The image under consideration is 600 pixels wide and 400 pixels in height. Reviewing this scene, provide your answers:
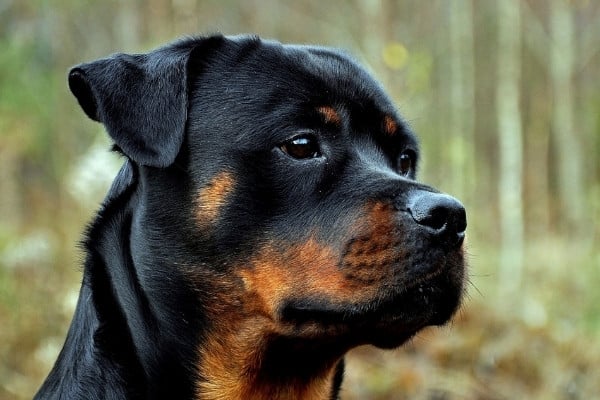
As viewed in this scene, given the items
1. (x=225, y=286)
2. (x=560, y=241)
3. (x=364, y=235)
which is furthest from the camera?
(x=560, y=241)

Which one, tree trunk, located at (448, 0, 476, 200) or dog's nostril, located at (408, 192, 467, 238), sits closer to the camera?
dog's nostril, located at (408, 192, 467, 238)

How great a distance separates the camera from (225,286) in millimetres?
3207

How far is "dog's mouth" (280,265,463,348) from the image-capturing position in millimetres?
3004

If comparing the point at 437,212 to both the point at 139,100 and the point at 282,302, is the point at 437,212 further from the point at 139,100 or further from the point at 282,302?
the point at 139,100

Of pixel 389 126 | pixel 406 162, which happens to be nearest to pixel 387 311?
pixel 389 126

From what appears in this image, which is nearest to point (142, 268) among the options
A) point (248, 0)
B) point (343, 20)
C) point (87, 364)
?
point (87, 364)

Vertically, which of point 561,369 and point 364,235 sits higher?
point 364,235

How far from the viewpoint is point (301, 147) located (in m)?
3.30

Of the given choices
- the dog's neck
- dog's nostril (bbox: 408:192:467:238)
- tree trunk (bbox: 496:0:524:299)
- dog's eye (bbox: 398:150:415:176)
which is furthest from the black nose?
tree trunk (bbox: 496:0:524:299)

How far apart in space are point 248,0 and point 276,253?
20.9m

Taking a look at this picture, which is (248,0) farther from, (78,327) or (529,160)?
(78,327)

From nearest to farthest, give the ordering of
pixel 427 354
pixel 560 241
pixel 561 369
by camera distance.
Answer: pixel 561 369, pixel 427 354, pixel 560 241

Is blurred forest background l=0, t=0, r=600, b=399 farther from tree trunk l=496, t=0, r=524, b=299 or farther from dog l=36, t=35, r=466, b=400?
dog l=36, t=35, r=466, b=400

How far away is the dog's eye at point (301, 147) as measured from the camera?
10.8 ft
